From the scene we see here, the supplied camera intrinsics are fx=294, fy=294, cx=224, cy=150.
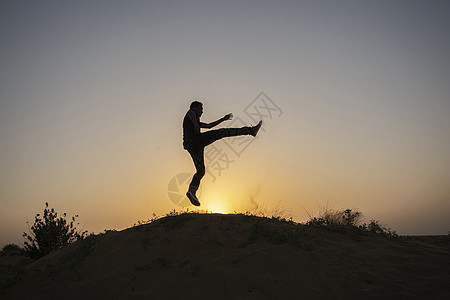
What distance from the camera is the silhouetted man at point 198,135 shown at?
6.71 meters

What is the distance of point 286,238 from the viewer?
5.82 m

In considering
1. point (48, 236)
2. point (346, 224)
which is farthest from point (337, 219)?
point (48, 236)

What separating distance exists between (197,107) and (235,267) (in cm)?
382

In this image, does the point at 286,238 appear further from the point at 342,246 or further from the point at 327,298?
the point at 327,298

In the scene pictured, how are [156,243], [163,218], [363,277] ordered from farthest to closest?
[163,218] → [156,243] → [363,277]

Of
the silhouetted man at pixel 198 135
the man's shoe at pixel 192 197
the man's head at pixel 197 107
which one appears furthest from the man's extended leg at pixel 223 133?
the man's shoe at pixel 192 197

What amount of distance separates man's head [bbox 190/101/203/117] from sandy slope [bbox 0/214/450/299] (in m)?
2.60

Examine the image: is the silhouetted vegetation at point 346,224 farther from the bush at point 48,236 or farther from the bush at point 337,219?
the bush at point 48,236

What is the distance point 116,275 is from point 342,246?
4.29m

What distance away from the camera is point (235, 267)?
4754 mm

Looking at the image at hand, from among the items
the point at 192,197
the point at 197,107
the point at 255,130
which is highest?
the point at 197,107

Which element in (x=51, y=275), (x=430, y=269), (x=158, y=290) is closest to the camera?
(x=158, y=290)

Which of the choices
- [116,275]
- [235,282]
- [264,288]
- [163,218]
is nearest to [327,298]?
[264,288]

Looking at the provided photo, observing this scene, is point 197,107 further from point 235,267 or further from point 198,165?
point 235,267
